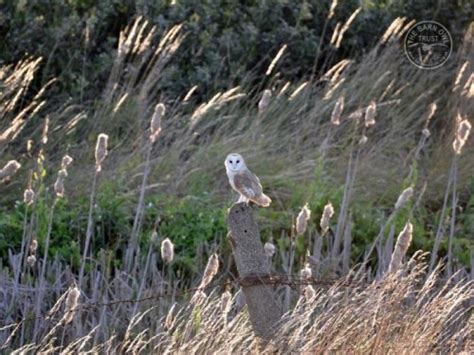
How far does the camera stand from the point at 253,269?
4.50m

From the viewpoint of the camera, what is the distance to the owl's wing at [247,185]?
5141 mm

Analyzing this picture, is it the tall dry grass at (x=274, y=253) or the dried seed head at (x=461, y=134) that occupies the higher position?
the dried seed head at (x=461, y=134)

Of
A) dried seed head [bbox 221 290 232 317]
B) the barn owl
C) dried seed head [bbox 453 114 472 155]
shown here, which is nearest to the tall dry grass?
dried seed head [bbox 221 290 232 317]

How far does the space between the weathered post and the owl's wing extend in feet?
1.91

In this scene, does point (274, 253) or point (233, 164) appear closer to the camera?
point (233, 164)

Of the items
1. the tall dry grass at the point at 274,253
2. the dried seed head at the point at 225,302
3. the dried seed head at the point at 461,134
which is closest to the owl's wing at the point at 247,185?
the tall dry grass at the point at 274,253

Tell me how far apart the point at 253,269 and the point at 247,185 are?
0.72m

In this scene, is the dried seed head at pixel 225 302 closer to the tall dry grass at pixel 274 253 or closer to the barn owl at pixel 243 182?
the tall dry grass at pixel 274 253

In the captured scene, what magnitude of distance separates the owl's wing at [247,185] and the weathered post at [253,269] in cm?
58

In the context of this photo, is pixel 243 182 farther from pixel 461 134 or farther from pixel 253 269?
pixel 461 134

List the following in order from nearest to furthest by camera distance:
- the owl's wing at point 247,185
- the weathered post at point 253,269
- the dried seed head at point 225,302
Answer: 1. the weathered post at point 253,269
2. the dried seed head at point 225,302
3. the owl's wing at point 247,185

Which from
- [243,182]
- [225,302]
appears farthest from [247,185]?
[225,302]

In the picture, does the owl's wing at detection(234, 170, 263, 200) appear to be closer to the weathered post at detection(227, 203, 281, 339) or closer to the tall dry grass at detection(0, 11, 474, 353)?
the tall dry grass at detection(0, 11, 474, 353)

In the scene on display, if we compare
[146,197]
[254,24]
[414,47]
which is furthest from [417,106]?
[146,197]
